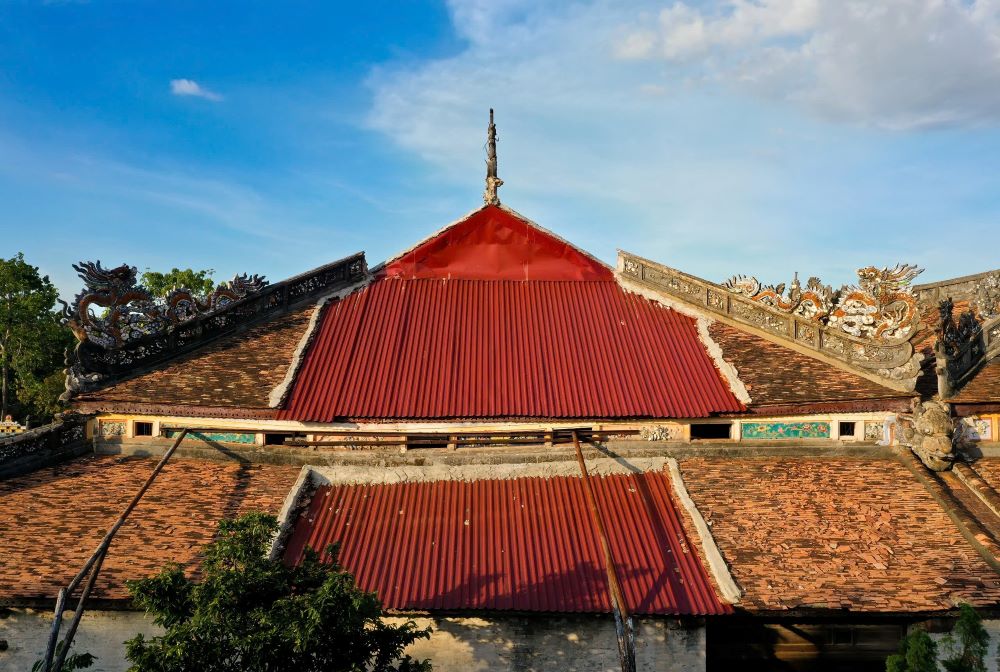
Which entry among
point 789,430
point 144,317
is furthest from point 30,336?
point 789,430

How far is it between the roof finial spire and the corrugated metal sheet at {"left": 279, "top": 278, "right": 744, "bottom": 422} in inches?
93.7

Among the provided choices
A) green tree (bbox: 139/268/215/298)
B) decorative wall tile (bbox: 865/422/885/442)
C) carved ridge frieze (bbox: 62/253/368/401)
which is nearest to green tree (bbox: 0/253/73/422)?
green tree (bbox: 139/268/215/298)

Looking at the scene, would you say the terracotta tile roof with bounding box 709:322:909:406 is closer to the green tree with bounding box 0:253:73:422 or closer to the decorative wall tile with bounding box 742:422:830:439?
the decorative wall tile with bounding box 742:422:830:439

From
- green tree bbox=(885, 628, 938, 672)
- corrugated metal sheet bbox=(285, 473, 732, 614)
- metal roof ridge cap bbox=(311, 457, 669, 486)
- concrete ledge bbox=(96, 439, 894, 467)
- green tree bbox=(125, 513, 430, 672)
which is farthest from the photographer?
concrete ledge bbox=(96, 439, 894, 467)

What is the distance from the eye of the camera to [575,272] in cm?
2017

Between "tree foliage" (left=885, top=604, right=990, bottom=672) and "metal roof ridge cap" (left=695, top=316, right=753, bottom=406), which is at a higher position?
"metal roof ridge cap" (left=695, top=316, right=753, bottom=406)

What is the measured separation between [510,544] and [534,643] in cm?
167

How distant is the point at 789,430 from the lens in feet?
49.8

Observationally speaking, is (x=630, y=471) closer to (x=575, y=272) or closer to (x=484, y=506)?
(x=484, y=506)

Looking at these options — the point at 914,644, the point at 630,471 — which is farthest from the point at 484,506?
the point at 914,644

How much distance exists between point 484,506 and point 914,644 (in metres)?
7.29

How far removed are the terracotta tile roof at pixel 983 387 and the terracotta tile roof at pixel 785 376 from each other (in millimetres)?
1289

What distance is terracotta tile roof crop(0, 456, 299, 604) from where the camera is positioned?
11.7 meters

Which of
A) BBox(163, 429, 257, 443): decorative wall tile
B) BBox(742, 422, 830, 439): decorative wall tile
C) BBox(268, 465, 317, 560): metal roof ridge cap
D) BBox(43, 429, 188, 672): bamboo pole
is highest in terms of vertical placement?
BBox(742, 422, 830, 439): decorative wall tile
